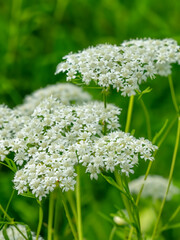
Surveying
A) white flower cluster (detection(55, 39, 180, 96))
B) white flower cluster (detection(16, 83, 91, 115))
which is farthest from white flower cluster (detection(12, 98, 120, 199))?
white flower cluster (detection(16, 83, 91, 115))

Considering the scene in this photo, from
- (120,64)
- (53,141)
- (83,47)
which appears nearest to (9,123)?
(53,141)

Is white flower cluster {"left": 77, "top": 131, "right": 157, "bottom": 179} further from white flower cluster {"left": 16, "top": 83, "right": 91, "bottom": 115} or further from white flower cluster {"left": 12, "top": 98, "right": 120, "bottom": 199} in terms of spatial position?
white flower cluster {"left": 16, "top": 83, "right": 91, "bottom": 115}

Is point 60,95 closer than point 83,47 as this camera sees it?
Yes

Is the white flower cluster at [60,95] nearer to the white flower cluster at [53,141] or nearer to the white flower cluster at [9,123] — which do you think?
the white flower cluster at [9,123]

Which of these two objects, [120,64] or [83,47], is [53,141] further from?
[83,47]

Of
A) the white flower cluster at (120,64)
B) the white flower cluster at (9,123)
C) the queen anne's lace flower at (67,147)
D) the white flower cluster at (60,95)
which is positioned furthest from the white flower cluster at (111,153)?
the white flower cluster at (60,95)

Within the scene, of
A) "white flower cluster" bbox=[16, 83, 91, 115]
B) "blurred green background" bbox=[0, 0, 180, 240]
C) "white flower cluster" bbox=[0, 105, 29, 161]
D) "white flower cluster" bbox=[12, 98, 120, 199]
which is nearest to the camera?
"white flower cluster" bbox=[12, 98, 120, 199]
